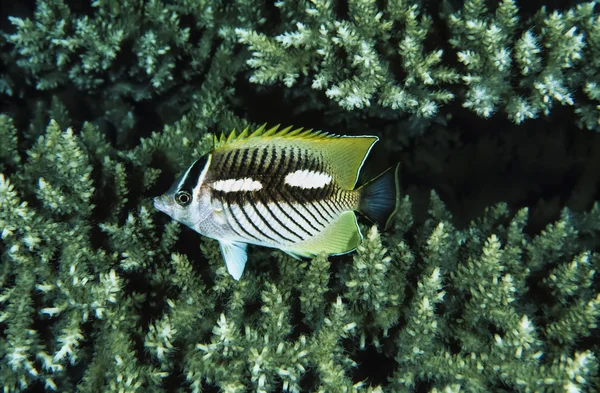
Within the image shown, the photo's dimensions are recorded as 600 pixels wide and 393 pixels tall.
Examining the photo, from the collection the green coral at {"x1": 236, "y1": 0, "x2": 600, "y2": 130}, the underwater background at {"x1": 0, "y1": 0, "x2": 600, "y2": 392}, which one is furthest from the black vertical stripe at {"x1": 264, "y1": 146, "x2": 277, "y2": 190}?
the green coral at {"x1": 236, "y1": 0, "x2": 600, "y2": 130}

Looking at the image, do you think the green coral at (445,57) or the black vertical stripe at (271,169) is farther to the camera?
the green coral at (445,57)

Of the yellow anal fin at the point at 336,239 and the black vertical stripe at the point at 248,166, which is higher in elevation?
the black vertical stripe at the point at 248,166

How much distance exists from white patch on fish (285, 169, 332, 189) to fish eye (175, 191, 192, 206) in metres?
0.35

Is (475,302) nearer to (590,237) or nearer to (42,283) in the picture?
(590,237)

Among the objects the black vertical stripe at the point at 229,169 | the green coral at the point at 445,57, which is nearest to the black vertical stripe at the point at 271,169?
the black vertical stripe at the point at 229,169

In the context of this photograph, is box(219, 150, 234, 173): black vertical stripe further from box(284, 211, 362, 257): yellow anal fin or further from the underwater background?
the underwater background

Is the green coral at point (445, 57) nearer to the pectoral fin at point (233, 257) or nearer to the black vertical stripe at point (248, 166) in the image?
the black vertical stripe at point (248, 166)

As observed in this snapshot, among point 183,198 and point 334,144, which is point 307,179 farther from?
point 183,198

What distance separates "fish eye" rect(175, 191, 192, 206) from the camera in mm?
1626

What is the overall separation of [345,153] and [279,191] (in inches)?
11.3

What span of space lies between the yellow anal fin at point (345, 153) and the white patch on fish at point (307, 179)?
5 centimetres

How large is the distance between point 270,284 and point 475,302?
2.98ft

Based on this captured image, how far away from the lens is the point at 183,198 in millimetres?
1633

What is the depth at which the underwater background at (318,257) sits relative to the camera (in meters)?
1.93
